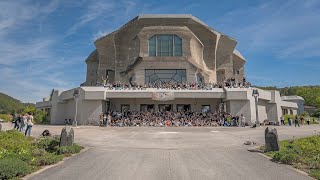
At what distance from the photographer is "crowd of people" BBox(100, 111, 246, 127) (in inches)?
1522

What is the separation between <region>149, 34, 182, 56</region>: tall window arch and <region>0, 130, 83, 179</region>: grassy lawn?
37753 mm

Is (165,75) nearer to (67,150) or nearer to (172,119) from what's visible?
(172,119)

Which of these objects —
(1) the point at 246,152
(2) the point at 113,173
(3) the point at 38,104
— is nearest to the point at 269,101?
(1) the point at 246,152

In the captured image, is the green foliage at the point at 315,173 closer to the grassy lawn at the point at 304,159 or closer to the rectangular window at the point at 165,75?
the grassy lawn at the point at 304,159

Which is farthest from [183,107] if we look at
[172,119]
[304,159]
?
[304,159]

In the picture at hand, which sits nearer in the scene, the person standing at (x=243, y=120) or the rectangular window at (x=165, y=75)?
the person standing at (x=243, y=120)

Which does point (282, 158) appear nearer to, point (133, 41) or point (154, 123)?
point (154, 123)

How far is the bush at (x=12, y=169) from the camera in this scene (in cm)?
911

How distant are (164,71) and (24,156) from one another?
1604 inches

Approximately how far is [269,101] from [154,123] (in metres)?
23.2

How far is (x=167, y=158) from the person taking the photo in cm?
A: 1324

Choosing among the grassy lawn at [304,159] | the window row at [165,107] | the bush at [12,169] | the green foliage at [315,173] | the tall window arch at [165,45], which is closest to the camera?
the bush at [12,169]

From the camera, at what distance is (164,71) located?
170ft

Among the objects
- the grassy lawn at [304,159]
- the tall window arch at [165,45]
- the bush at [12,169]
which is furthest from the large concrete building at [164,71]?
the bush at [12,169]
